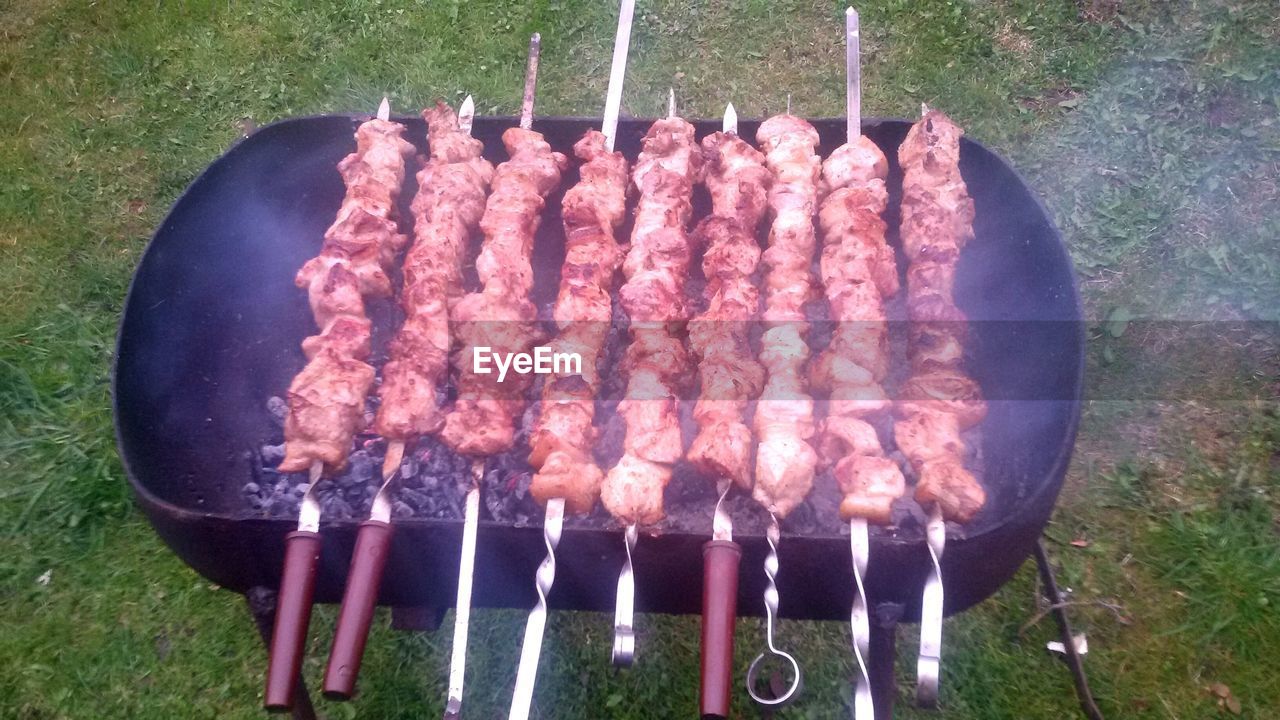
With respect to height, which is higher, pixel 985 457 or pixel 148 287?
pixel 148 287

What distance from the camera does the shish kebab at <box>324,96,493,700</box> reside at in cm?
188

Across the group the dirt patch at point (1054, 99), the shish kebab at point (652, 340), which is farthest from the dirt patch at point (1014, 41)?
the shish kebab at point (652, 340)

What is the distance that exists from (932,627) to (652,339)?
3.72 feet

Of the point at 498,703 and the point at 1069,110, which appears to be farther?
the point at 1069,110

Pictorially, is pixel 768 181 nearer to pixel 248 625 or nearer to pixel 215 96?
pixel 248 625

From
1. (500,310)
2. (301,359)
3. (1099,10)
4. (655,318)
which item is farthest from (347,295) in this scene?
(1099,10)

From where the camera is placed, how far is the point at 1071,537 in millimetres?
3340

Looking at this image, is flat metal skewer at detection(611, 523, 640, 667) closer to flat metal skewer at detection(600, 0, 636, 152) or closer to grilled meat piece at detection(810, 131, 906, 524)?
grilled meat piece at detection(810, 131, 906, 524)

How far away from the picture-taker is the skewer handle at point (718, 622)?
1750mm

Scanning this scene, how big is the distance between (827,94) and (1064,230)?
1.57 m

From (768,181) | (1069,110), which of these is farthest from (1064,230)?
(768,181)

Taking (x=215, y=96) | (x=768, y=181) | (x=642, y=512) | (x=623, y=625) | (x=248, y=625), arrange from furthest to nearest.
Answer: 1. (x=215, y=96)
2. (x=248, y=625)
3. (x=768, y=181)
4. (x=642, y=512)
5. (x=623, y=625)

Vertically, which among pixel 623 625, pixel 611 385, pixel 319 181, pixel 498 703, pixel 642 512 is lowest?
pixel 498 703

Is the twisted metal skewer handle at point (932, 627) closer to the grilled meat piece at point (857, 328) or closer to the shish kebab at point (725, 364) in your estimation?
the grilled meat piece at point (857, 328)
